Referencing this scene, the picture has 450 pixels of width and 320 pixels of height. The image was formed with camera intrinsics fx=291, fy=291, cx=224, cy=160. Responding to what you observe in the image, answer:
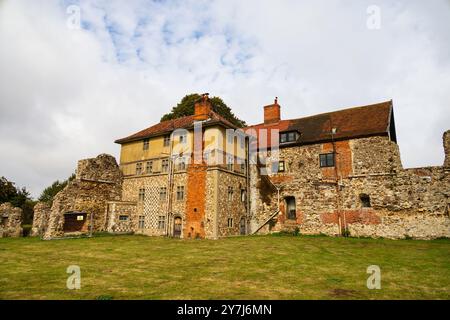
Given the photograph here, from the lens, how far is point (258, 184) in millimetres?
29031

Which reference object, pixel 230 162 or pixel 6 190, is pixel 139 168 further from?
pixel 6 190

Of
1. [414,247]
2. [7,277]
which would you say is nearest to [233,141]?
[414,247]

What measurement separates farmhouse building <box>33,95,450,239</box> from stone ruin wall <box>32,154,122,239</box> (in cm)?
10

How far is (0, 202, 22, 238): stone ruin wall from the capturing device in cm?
2747

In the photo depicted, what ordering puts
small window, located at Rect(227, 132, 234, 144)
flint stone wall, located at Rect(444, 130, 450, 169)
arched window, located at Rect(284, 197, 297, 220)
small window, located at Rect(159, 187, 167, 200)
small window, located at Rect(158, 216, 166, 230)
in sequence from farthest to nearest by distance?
arched window, located at Rect(284, 197, 297, 220)
small window, located at Rect(159, 187, 167, 200)
small window, located at Rect(227, 132, 234, 144)
small window, located at Rect(158, 216, 166, 230)
flint stone wall, located at Rect(444, 130, 450, 169)

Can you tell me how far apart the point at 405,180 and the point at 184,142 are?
18.6 meters

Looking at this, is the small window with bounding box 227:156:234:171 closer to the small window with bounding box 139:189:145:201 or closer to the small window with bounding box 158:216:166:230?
the small window with bounding box 158:216:166:230

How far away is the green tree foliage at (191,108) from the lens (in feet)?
128

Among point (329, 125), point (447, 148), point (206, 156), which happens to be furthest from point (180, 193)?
point (447, 148)

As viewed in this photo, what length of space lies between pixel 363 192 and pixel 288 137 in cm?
851

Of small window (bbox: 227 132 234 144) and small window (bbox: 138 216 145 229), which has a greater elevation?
small window (bbox: 227 132 234 144)

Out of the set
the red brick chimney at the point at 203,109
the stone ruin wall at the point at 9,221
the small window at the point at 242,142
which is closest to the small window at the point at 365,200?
the small window at the point at 242,142

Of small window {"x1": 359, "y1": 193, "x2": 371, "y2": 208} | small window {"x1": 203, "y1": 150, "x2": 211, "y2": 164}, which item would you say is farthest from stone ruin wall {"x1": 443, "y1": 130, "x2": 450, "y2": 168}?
small window {"x1": 203, "y1": 150, "x2": 211, "y2": 164}

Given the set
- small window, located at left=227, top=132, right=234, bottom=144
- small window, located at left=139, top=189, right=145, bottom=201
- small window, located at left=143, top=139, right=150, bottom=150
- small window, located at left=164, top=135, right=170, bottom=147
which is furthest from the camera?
small window, located at left=143, top=139, right=150, bottom=150
